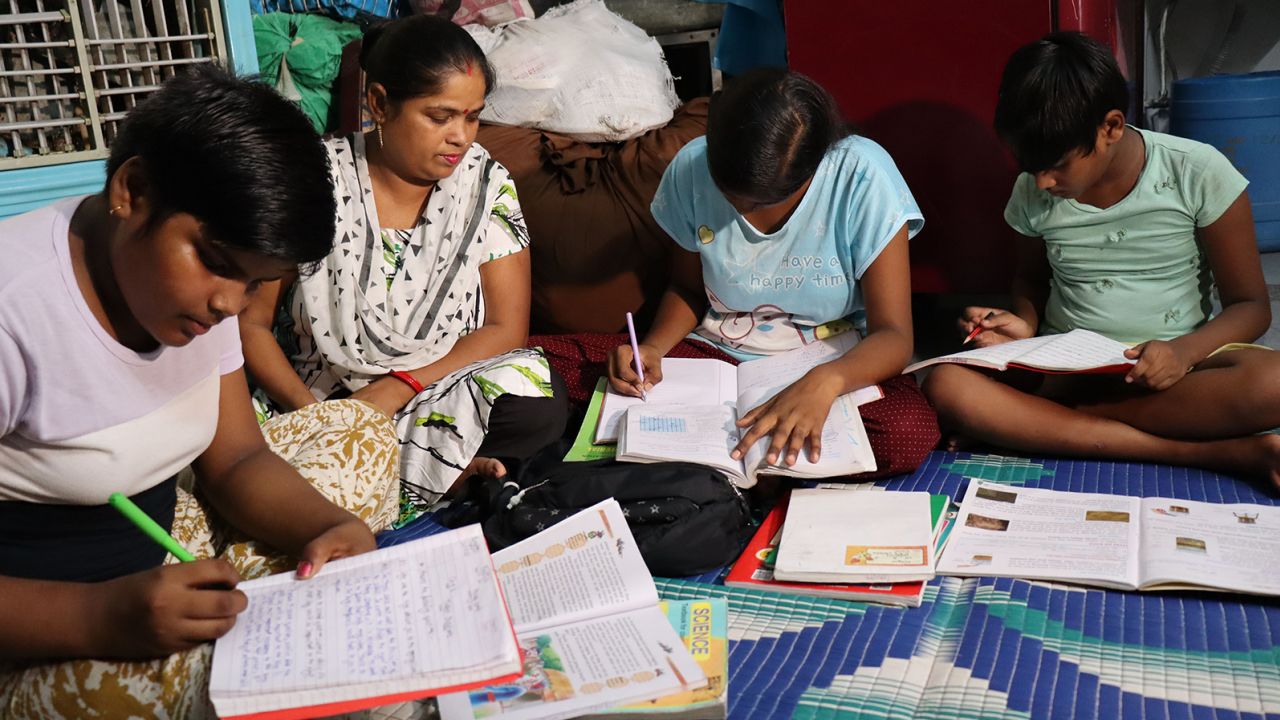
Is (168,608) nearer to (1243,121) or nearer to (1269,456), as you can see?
(1269,456)

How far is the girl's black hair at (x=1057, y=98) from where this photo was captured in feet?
5.90

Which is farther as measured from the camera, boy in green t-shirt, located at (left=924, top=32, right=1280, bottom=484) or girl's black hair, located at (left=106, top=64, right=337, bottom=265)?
boy in green t-shirt, located at (left=924, top=32, right=1280, bottom=484)

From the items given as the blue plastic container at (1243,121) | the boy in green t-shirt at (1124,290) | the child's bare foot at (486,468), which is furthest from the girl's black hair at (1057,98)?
the blue plastic container at (1243,121)

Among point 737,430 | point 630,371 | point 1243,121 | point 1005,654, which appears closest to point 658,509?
point 737,430

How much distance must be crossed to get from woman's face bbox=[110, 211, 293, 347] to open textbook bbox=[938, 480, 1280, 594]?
100cm

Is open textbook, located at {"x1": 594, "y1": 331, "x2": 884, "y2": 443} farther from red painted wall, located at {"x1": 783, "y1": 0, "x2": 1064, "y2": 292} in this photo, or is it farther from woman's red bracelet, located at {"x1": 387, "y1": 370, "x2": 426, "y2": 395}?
red painted wall, located at {"x1": 783, "y1": 0, "x2": 1064, "y2": 292}

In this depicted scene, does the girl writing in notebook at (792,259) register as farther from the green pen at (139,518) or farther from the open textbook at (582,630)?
the green pen at (139,518)

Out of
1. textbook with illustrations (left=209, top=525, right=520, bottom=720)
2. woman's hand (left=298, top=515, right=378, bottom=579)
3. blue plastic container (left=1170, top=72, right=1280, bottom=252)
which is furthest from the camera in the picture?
blue plastic container (left=1170, top=72, right=1280, bottom=252)

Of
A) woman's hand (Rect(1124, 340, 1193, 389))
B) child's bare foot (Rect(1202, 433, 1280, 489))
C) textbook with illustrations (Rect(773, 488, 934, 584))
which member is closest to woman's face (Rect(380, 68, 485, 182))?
textbook with illustrations (Rect(773, 488, 934, 584))

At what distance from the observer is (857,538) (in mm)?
1535

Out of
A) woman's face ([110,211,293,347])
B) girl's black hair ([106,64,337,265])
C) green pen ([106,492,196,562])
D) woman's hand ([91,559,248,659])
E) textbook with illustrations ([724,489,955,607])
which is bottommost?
textbook with illustrations ([724,489,955,607])

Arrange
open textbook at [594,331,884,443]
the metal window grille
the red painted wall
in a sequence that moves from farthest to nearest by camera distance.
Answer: the red painted wall
the metal window grille
open textbook at [594,331,884,443]

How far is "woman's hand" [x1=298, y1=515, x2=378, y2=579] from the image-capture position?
1093 mm

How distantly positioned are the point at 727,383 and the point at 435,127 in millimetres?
683
